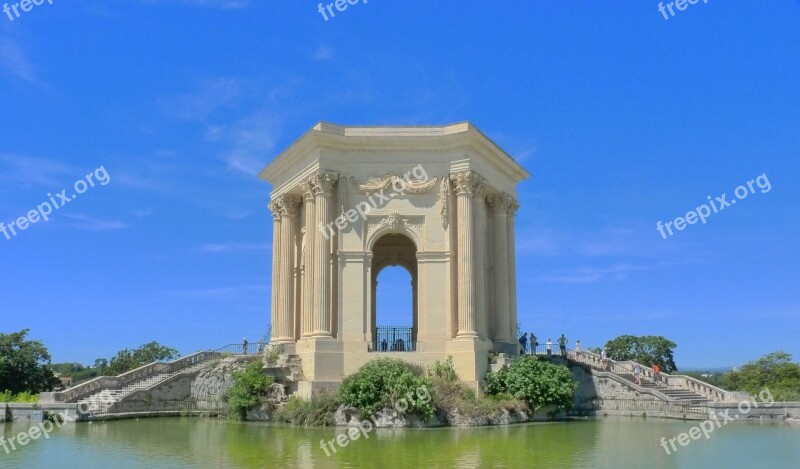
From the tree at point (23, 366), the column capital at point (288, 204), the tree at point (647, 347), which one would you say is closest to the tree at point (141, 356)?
the tree at point (23, 366)

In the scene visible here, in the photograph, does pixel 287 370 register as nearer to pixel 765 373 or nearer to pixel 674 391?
pixel 674 391

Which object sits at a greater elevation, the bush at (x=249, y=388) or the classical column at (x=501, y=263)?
the classical column at (x=501, y=263)

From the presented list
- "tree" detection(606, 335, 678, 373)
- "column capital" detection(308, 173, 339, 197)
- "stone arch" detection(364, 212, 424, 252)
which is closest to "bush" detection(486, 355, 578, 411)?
"stone arch" detection(364, 212, 424, 252)

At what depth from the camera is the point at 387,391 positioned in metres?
27.3

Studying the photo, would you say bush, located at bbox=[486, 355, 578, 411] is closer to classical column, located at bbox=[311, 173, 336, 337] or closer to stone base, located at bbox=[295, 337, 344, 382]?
stone base, located at bbox=[295, 337, 344, 382]

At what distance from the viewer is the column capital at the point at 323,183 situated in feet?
104

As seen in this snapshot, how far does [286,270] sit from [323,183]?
636cm

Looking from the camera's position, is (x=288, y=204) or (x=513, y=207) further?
(x=513, y=207)

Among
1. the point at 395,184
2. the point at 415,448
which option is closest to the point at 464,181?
the point at 395,184

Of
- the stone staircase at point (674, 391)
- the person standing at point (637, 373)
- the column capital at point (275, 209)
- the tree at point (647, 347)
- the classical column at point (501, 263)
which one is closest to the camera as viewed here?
the stone staircase at point (674, 391)

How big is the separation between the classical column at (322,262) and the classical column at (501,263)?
841cm

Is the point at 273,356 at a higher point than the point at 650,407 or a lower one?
higher

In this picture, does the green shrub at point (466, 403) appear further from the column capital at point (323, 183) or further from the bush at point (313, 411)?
the column capital at point (323, 183)

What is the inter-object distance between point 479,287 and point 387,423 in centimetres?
825
